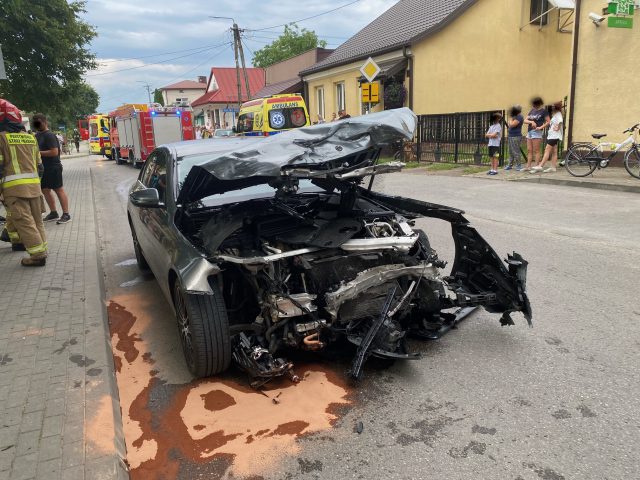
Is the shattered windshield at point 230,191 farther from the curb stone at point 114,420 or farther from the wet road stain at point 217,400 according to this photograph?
the wet road stain at point 217,400

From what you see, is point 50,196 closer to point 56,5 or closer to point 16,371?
point 16,371

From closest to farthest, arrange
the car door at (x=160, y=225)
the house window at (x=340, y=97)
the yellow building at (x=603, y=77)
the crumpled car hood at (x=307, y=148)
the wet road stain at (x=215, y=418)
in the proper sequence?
the wet road stain at (x=215, y=418)
the crumpled car hood at (x=307, y=148)
the car door at (x=160, y=225)
the yellow building at (x=603, y=77)
the house window at (x=340, y=97)

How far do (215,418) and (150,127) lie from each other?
21478 mm

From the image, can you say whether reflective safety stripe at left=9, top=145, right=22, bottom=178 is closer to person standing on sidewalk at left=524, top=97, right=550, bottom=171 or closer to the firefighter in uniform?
the firefighter in uniform

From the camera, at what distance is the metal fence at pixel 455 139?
1588 cm

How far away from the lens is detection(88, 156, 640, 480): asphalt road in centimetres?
262

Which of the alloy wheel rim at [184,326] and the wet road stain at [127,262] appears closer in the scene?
the alloy wheel rim at [184,326]

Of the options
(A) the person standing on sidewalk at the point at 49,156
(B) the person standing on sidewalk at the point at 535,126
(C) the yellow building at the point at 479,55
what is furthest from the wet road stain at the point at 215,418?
(C) the yellow building at the point at 479,55

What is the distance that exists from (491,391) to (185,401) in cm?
203

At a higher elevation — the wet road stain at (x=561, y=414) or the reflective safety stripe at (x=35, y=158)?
the reflective safety stripe at (x=35, y=158)

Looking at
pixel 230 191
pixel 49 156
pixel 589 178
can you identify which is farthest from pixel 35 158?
pixel 589 178

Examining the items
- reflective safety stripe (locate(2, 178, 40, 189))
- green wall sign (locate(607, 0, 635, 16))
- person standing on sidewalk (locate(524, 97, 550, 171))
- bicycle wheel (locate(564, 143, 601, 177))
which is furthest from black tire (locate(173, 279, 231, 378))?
green wall sign (locate(607, 0, 635, 16))

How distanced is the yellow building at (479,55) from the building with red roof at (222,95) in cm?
2832

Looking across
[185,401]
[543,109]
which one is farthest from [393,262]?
[543,109]
